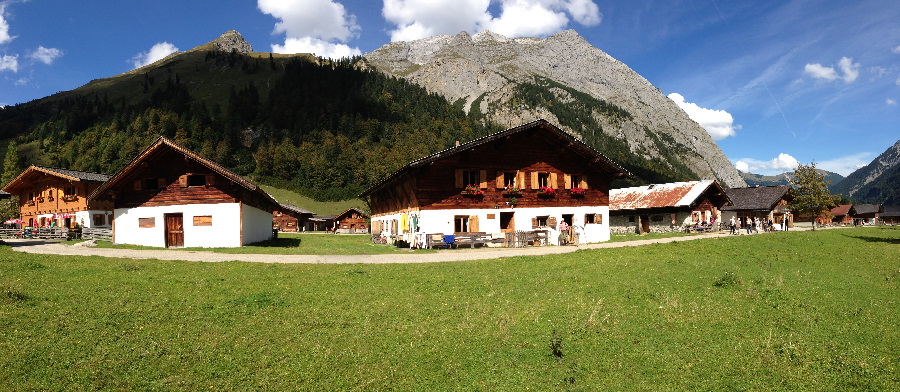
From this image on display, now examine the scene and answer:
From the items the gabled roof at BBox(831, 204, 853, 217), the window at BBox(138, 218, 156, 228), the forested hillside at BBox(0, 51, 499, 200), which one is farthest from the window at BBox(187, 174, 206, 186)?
the gabled roof at BBox(831, 204, 853, 217)

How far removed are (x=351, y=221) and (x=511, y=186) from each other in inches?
2422

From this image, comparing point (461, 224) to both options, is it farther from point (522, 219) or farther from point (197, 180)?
point (197, 180)

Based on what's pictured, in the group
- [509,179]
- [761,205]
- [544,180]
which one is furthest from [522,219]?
[761,205]

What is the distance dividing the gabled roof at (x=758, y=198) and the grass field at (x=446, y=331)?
5389cm

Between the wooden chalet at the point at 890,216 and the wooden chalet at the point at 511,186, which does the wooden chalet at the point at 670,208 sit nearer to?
the wooden chalet at the point at 511,186

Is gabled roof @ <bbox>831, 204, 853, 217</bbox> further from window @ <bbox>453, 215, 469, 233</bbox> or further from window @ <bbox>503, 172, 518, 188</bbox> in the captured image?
window @ <bbox>453, 215, 469, 233</bbox>

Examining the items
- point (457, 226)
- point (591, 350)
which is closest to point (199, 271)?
point (591, 350)

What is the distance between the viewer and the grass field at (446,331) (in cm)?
686

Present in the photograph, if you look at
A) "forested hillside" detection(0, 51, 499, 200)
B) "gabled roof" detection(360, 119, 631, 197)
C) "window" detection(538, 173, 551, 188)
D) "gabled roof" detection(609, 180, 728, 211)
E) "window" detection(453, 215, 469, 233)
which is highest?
"forested hillside" detection(0, 51, 499, 200)

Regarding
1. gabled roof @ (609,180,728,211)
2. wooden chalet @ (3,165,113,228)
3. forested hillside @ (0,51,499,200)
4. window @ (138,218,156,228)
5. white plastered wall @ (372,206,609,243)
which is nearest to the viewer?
window @ (138,218,156,228)

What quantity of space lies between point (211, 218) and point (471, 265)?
19.4 metres

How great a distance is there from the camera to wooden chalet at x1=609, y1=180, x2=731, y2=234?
156ft

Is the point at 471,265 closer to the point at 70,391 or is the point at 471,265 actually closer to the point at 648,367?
the point at 648,367

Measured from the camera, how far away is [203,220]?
28828mm
